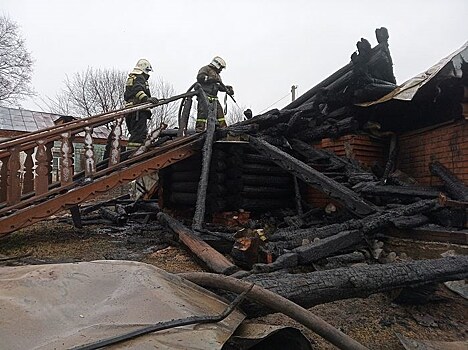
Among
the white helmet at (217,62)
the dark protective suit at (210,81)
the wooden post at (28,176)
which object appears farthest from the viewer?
the white helmet at (217,62)

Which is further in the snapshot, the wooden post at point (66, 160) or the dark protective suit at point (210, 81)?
the dark protective suit at point (210, 81)

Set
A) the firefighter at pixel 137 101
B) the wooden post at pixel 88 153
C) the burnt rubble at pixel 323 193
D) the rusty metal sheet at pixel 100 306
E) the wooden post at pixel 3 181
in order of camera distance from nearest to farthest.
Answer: the rusty metal sheet at pixel 100 306, the burnt rubble at pixel 323 193, the wooden post at pixel 3 181, the wooden post at pixel 88 153, the firefighter at pixel 137 101

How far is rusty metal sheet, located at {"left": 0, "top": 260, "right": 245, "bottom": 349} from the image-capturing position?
150cm

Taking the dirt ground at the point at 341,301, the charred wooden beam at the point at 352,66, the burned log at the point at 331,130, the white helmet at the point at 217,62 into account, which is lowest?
the dirt ground at the point at 341,301

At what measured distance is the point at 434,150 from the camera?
5.53 meters

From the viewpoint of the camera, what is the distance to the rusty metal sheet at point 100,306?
1.50 meters

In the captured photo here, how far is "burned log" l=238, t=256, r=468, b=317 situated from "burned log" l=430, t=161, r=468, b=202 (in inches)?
63.3

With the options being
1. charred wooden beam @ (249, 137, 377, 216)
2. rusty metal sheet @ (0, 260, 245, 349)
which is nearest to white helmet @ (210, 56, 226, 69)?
charred wooden beam @ (249, 137, 377, 216)

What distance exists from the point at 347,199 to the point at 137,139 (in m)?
5.08

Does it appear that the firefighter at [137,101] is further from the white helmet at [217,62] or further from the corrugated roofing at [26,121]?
the corrugated roofing at [26,121]

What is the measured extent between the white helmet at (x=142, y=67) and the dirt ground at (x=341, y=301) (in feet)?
12.5

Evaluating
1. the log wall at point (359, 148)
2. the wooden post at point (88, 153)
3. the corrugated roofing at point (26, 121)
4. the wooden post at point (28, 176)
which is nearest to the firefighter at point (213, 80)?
the log wall at point (359, 148)

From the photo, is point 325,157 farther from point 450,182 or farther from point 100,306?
point 100,306

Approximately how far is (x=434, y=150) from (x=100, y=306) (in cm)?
543
